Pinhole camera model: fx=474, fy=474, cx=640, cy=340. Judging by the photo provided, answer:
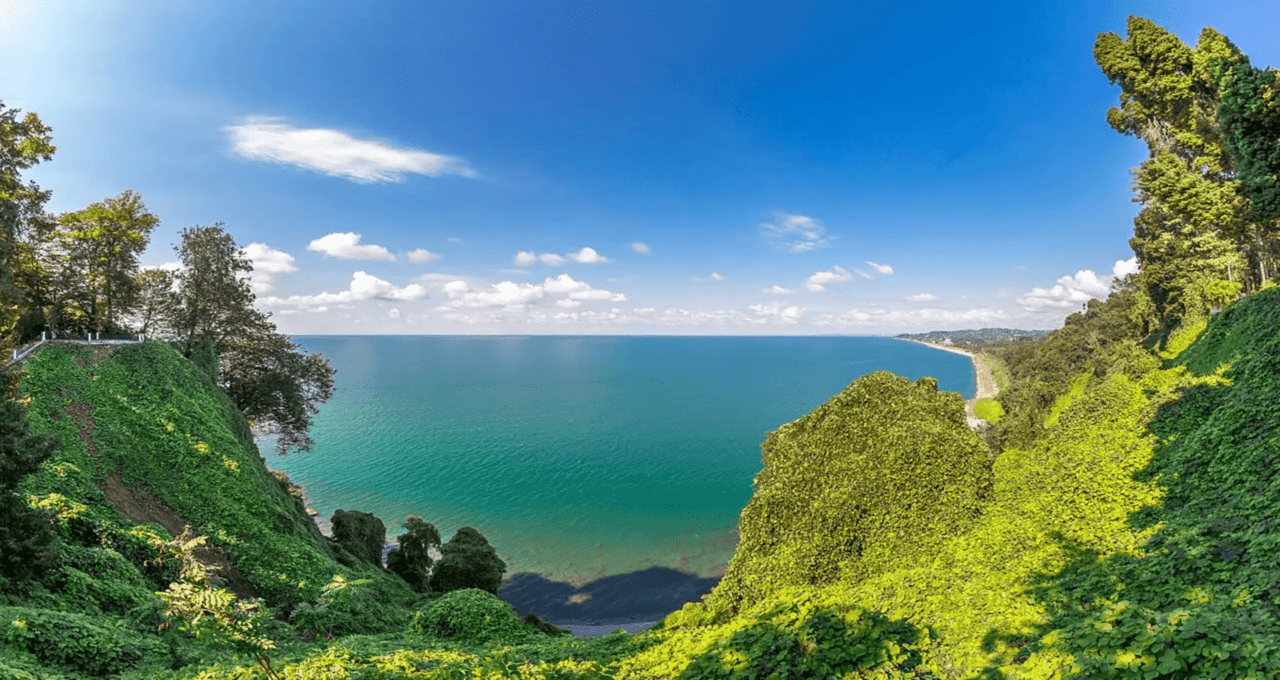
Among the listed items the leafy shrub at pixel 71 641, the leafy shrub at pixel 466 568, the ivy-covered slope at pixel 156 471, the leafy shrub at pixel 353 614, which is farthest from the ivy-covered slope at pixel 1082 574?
the leafy shrub at pixel 466 568

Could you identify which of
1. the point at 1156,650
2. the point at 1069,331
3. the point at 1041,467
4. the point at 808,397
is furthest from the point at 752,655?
the point at 808,397

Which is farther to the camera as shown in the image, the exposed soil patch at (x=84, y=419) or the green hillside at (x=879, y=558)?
the exposed soil patch at (x=84, y=419)

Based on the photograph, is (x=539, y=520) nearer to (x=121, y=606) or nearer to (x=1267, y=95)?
(x=121, y=606)

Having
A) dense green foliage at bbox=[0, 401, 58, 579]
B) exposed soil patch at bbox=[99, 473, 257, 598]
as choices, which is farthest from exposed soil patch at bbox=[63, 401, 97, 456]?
dense green foliage at bbox=[0, 401, 58, 579]

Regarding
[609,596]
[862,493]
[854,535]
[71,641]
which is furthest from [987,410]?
[71,641]

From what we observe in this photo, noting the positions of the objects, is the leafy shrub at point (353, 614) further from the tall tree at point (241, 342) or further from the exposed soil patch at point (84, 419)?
the tall tree at point (241, 342)

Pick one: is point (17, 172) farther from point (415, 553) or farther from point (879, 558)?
point (879, 558)
